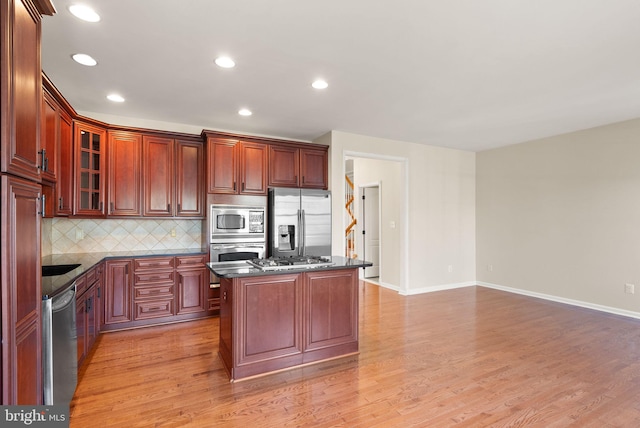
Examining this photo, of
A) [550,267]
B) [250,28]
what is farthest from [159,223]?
[550,267]

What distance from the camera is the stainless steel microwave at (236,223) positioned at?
422cm

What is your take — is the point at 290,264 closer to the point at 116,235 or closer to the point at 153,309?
the point at 153,309

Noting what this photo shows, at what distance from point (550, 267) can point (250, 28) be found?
18.5 ft

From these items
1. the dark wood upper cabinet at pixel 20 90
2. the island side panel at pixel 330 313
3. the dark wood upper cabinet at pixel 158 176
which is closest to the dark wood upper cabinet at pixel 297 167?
the dark wood upper cabinet at pixel 158 176

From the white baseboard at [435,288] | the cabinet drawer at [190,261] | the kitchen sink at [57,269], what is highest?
the kitchen sink at [57,269]

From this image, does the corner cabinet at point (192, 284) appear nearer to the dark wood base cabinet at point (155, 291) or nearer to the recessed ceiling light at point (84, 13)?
the dark wood base cabinet at point (155, 291)

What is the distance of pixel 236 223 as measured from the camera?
4332 mm

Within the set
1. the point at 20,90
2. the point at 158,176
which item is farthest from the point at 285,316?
the point at 158,176

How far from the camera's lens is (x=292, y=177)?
4703 millimetres

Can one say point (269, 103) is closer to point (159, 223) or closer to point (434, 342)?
point (159, 223)

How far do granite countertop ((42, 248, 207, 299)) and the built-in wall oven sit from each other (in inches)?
10.0

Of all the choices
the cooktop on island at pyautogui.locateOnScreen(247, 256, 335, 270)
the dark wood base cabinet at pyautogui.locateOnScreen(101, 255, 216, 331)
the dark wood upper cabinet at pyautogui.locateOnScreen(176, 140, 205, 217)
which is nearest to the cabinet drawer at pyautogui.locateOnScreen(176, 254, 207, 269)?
the dark wood base cabinet at pyautogui.locateOnScreen(101, 255, 216, 331)

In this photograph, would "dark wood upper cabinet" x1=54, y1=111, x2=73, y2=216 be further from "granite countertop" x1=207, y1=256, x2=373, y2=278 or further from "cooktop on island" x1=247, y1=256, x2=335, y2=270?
"cooktop on island" x1=247, y1=256, x2=335, y2=270

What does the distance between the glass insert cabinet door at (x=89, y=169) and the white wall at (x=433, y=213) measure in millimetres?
3050
